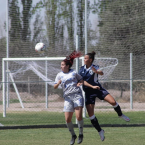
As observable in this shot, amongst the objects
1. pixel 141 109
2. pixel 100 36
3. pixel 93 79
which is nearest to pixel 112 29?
pixel 100 36

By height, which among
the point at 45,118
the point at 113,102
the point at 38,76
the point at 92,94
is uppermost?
the point at 92,94

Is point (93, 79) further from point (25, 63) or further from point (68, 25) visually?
point (25, 63)

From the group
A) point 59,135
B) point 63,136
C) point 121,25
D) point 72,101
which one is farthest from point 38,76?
point 72,101

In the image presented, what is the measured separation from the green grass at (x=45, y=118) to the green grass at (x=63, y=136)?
1.61 m

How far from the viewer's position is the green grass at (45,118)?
1303 cm

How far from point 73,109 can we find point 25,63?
12411 mm

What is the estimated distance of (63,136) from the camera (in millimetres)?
9812

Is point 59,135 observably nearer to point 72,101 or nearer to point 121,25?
point 72,101

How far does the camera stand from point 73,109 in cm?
805

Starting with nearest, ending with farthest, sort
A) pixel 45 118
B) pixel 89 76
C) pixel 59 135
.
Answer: pixel 89 76 < pixel 59 135 < pixel 45 118

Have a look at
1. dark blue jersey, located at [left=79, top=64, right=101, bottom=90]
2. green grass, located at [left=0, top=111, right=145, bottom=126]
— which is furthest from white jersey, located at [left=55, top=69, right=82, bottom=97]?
green grass, located at [left=0, top=111, right=145, bottom=126]

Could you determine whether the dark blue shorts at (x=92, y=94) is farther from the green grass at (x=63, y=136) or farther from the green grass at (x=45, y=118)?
the green grass at (x=45, y=118)

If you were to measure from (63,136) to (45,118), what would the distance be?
14.6 ft

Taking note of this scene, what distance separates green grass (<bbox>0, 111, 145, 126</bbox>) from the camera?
13.0 meters
